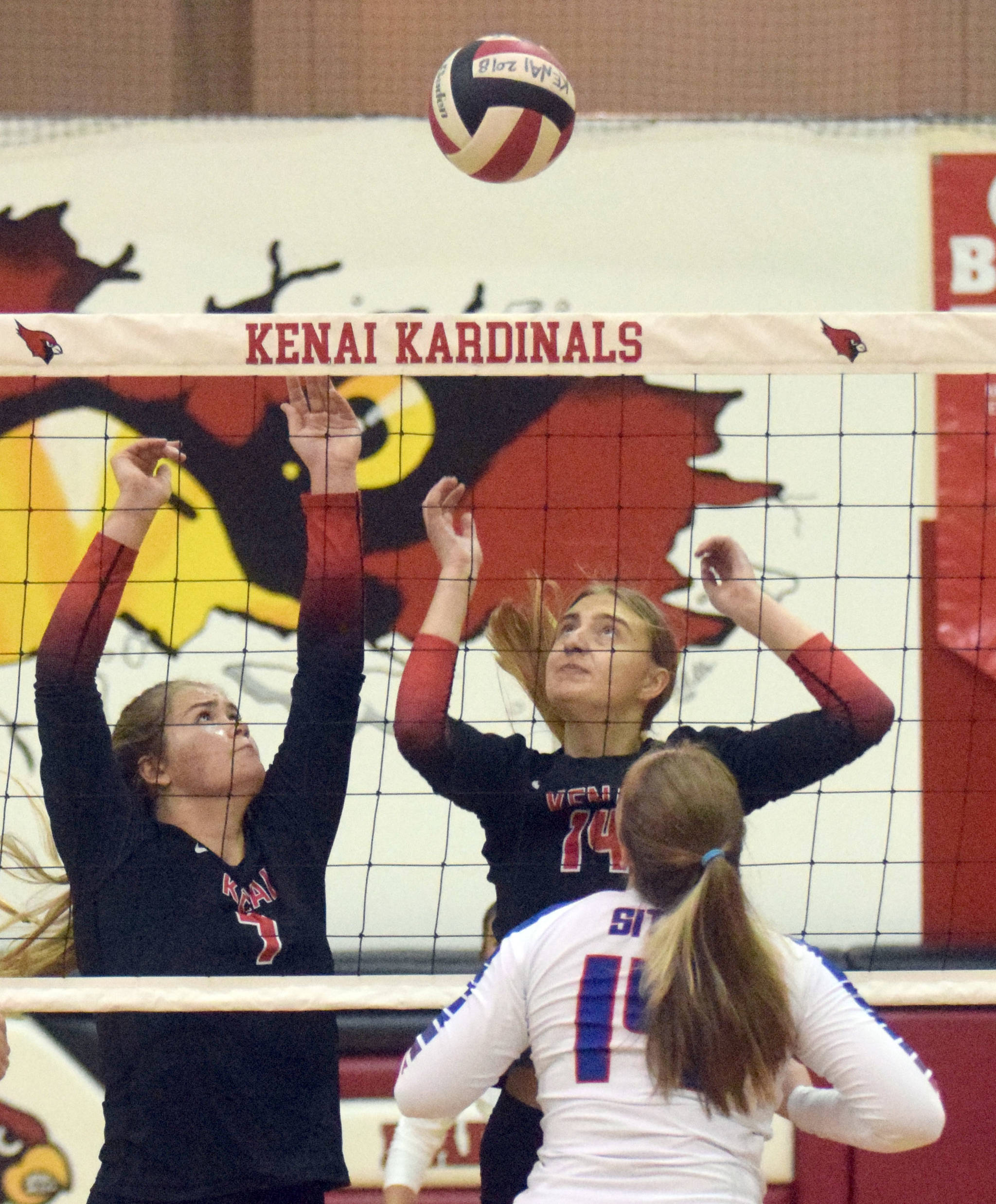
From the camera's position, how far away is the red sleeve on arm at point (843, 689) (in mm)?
2627

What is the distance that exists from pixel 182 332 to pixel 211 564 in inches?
59.2

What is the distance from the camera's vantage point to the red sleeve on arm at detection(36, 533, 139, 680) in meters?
2.55

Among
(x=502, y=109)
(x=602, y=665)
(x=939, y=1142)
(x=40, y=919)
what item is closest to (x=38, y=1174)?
(x=40, y=919)

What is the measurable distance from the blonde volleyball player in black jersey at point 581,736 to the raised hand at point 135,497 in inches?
19.4

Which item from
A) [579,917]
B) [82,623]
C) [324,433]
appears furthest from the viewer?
[324,433]

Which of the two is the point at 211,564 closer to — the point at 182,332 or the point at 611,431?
the point at 611,431

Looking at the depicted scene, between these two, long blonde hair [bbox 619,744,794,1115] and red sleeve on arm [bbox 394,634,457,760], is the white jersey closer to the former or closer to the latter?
long blonde hair [bbox 619,744,794,1115]

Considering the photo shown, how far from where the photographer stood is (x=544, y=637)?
3.06 m

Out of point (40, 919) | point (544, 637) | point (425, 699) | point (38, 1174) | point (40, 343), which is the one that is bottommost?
point (38, 1174)

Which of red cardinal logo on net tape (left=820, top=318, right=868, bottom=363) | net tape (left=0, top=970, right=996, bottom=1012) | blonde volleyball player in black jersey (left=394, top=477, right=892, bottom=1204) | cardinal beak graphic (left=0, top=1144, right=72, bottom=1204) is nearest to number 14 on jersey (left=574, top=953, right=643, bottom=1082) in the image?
blonde volleyball player in black jersey (left=394, top=477, right=892, bottom=1204)

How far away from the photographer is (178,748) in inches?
107

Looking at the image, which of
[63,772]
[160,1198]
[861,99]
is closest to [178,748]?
[63,772]

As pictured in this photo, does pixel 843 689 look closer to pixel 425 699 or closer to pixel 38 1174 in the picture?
pixel 425 699

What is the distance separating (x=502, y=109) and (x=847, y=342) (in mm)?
1023
